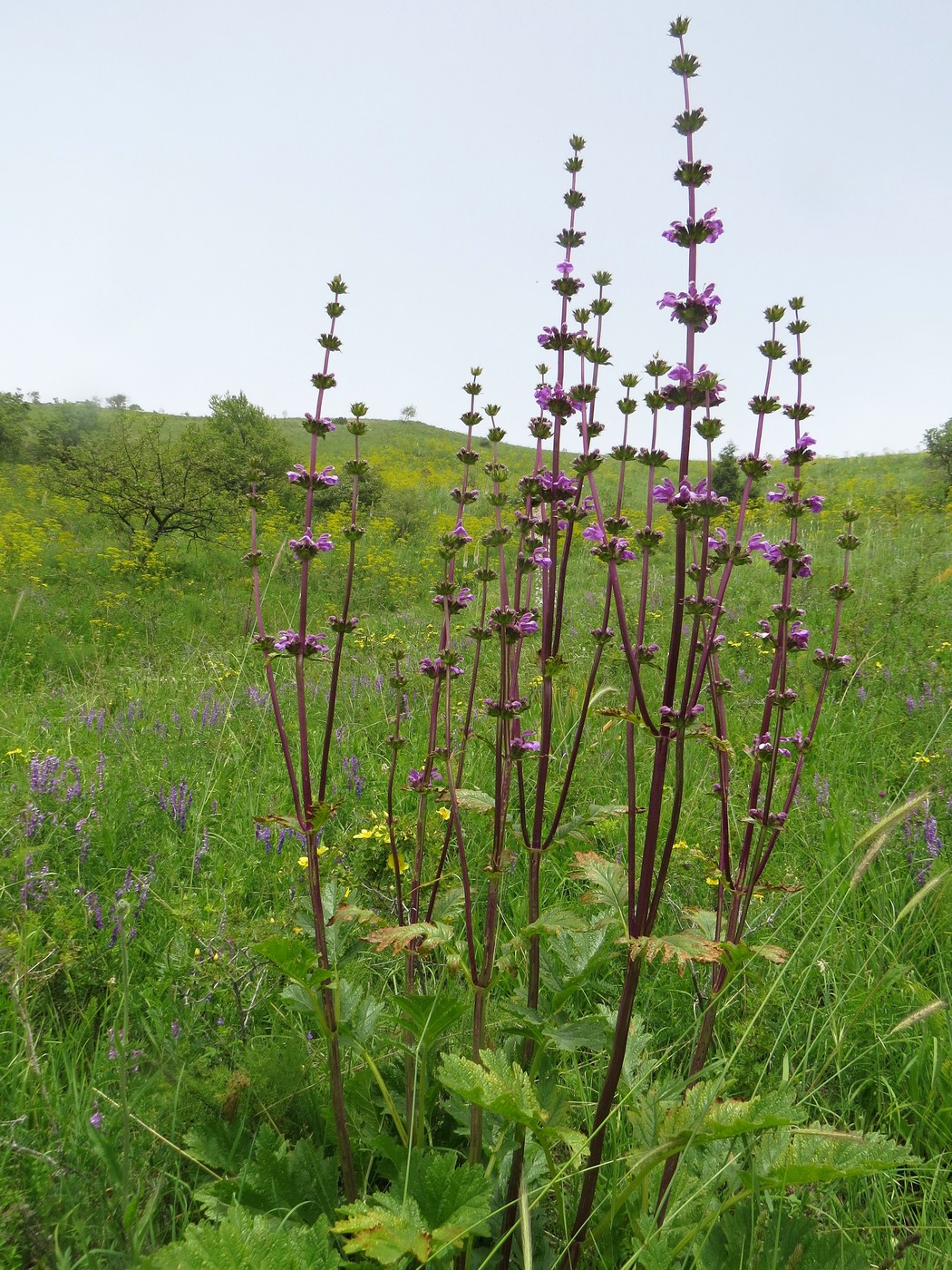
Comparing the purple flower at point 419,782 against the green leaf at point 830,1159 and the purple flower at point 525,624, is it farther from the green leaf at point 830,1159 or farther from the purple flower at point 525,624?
the green leaf at point 830,1159

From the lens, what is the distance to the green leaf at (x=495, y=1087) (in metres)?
1.30

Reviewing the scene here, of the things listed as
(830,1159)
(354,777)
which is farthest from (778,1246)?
(354,777)

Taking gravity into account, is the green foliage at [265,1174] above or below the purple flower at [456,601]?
below

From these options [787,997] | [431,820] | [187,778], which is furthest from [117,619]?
[787,997]

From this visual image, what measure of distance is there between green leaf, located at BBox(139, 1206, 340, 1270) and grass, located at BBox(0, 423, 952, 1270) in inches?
3.2

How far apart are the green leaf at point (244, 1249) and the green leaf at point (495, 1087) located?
327 mm

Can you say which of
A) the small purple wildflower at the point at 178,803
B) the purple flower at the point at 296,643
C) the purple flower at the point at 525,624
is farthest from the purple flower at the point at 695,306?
the small purple wildflower at the point at 178,803

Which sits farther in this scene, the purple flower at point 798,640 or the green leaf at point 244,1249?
the purple flower at point 798,640

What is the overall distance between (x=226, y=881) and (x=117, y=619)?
7.96 meters

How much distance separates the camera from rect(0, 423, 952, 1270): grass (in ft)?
5.27

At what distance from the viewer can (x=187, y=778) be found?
12.8 ft

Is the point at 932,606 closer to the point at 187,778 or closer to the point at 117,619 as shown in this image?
the point at 187,778

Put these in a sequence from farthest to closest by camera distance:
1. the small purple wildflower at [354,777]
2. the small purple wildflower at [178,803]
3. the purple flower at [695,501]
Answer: the small purple wildflower at [354,777]
the small purple wildflower at [178,803]
the purple flower at [695,501]

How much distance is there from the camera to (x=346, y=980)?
1959 mm
